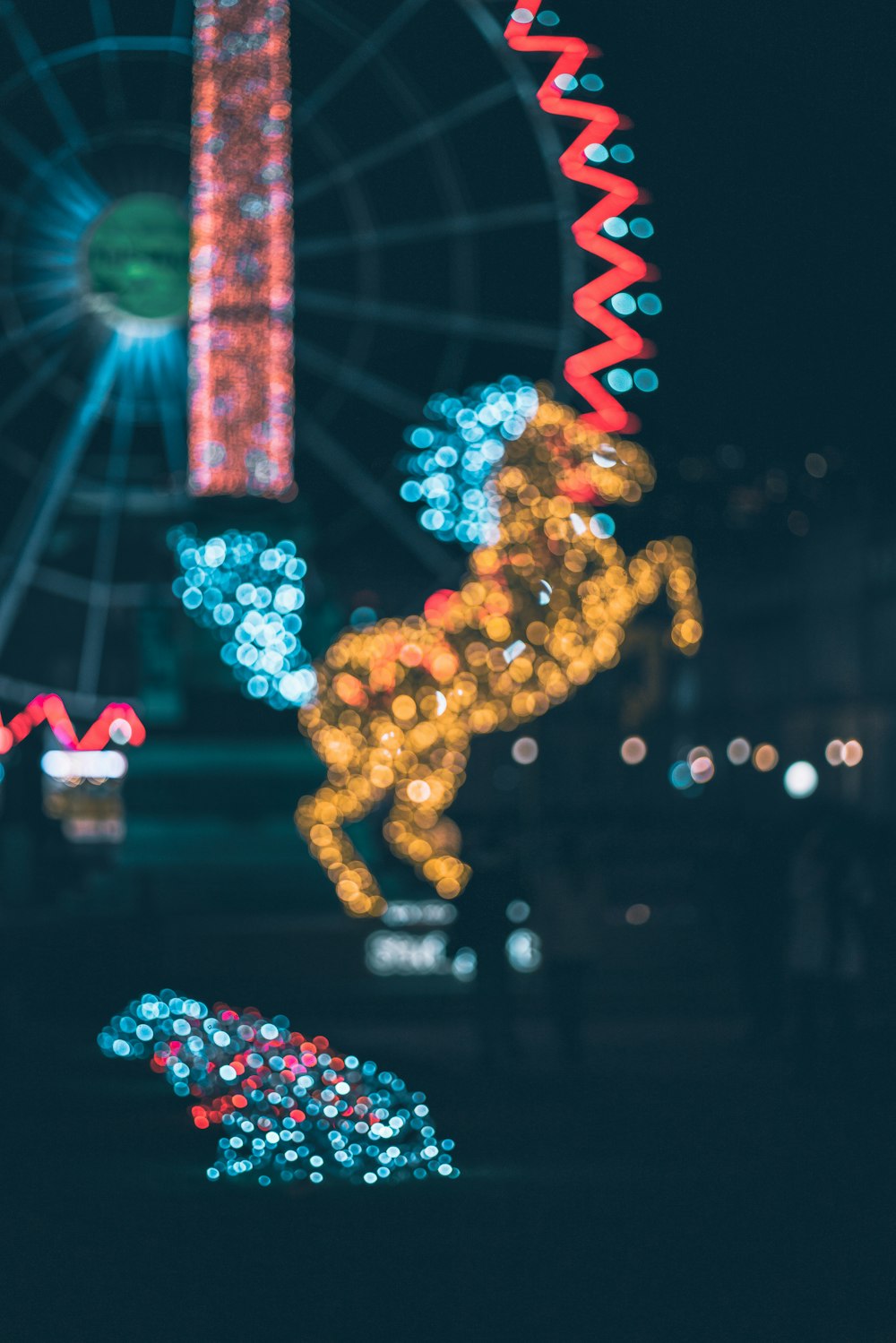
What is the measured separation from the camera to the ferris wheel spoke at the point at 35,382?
15.0 meters

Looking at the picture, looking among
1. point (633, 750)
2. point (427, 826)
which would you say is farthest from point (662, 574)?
point (633, 750)

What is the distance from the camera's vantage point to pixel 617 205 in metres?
14.1

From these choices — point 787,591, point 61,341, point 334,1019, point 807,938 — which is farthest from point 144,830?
point 787,591

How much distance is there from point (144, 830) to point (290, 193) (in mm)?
5346

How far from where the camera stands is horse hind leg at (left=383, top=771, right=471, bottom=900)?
13148 millimetres

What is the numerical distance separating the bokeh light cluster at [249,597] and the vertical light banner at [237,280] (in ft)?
4.23

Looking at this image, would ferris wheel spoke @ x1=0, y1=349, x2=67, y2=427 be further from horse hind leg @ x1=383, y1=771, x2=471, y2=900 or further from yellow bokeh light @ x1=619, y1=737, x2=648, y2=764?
yellow bokeh light @ x1=619, y1=737, x2=648, y2=764

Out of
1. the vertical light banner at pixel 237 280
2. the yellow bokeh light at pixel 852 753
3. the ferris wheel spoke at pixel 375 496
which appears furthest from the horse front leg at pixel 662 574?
the yellow bokeh light at pixel 852 753

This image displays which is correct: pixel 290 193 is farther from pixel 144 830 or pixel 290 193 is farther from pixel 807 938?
pixel 807 938

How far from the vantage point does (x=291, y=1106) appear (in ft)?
24.9

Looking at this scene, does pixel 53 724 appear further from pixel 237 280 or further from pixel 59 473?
pixel 237 280

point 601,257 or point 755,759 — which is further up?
point 601,257

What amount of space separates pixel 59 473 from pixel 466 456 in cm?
309

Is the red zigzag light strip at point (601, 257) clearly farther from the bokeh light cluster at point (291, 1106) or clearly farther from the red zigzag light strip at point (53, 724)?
the bokeh light cluster at point (291, 1106)
